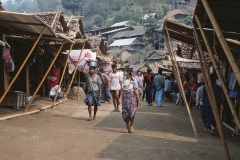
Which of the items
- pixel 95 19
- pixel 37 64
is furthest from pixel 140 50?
pixel 37 64

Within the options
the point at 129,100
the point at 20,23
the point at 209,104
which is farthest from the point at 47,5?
the point at 209,104

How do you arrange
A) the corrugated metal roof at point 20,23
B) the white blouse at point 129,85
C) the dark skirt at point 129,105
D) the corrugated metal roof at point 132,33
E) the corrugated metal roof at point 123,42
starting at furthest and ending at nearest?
the corrugated metal roof at point 132,33 < the corrugated metal roof at point 123,42 < the white blouse at point 129,85 < the dark skirt at point 129,105 < the corrugated metal roof at point 20,23

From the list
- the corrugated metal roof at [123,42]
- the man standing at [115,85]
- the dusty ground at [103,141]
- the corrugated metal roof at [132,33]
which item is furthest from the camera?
the corrugated metal roof at [132,33]

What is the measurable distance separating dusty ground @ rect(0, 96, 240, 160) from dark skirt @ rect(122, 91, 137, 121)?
0.47 meters

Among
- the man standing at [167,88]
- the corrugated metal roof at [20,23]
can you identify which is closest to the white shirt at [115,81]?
the corrugated metal roof at [20,23]

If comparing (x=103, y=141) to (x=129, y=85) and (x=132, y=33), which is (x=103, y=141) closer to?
(x=129, y=85)

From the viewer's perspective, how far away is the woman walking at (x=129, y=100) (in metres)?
7.84

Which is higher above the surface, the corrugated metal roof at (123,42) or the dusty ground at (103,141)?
the corrugated metal roof at (123,42)

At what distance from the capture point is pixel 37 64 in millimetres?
15367

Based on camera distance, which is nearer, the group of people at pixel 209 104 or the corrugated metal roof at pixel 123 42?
the group of people at pixel 209 104

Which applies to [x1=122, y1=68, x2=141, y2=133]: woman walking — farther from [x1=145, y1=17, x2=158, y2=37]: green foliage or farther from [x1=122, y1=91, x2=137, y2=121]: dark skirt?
[x1=145, y1=17, x2=158, y2=37]: green foliage

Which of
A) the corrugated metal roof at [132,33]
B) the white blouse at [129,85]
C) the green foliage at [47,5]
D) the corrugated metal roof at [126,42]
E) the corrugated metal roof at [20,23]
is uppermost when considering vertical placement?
the green foliage at [47,5]

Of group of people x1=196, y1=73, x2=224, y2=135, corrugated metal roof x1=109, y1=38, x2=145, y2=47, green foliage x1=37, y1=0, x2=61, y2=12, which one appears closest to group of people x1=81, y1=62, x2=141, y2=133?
group of people x1=196, y1=73, x2=224, y2=135

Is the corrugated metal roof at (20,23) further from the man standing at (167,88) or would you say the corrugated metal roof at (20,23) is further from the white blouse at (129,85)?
the man standing at (167,88)
